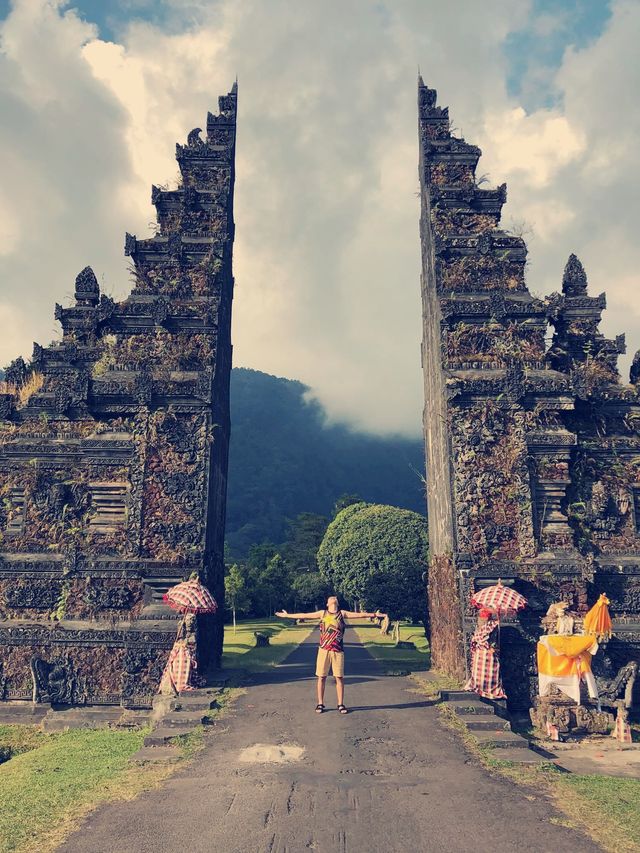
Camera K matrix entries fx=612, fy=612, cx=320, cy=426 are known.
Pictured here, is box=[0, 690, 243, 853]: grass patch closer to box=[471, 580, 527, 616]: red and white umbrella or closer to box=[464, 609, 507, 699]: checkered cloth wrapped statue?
box=[464, 609, 507, 699]: checkered cloth wrapped statue

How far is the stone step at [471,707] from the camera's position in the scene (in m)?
12.6

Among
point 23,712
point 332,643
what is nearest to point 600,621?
point 332,643

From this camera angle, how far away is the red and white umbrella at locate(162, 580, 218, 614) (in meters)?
15.2

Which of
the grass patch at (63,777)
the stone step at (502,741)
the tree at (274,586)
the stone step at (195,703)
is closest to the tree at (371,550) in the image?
the tree at (274,586)

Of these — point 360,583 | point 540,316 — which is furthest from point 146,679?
point 360,583

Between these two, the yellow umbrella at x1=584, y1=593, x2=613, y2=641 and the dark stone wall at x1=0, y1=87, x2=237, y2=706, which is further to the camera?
the dark stone wall at x1=0, y1=87, x2=237, y2=706

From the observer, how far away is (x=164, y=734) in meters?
11.2

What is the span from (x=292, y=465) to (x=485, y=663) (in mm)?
142433

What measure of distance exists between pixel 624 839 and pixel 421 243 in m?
20.1

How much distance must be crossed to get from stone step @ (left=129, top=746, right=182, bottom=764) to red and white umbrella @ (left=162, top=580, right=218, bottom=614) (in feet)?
15.0

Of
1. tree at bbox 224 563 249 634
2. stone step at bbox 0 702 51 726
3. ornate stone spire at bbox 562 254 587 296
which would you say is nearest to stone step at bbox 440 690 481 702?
stone step at bbox 0 702 51 726

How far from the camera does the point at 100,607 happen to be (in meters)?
16.5

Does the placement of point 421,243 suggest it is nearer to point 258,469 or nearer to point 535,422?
point 535,422

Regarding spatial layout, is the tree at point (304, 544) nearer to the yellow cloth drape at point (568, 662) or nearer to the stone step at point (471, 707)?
the stone step at point (471, 707)
